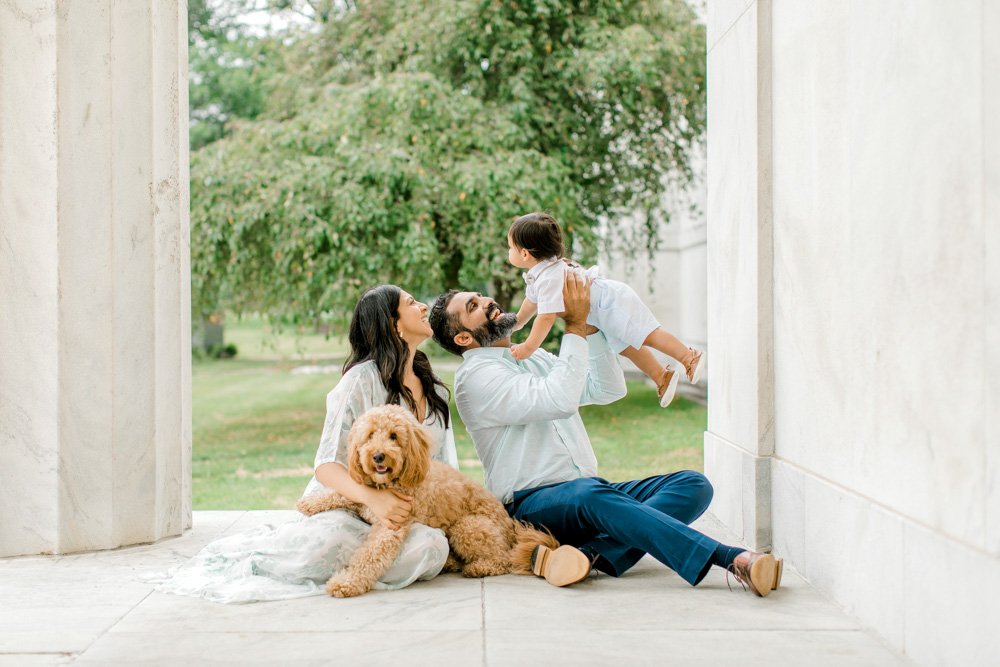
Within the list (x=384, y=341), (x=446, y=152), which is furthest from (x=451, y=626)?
(x=446, y=152)

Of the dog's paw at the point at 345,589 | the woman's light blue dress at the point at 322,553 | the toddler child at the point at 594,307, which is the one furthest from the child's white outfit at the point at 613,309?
the dog's paw at the point at 345,589

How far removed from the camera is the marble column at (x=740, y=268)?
423 cm

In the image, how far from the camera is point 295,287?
10.6 meters

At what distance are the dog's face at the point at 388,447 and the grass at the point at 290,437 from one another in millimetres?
3935

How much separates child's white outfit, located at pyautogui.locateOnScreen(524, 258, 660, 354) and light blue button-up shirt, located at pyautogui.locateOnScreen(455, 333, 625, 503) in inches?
12.8

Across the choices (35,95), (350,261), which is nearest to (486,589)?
(35,95)

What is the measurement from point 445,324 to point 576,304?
1.84ft

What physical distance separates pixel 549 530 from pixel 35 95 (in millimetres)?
2884

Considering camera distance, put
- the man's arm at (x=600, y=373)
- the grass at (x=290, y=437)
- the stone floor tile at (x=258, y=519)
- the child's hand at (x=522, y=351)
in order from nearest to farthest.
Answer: the child's hand at (x=522, y=351), the man's arm at (x=600, y=373), the stone floor tile at (x=258, y=519), the grass at (x=290, y=437)

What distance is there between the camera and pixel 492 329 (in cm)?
415

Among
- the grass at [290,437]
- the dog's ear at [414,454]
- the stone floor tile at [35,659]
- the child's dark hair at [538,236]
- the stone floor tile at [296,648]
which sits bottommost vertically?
the grass at [290,437]

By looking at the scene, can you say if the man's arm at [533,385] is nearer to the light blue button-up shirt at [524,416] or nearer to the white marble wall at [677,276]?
the light blue button-up shirt at [524,416]

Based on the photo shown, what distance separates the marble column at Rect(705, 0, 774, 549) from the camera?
167 inches

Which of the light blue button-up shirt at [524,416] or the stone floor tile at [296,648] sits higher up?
the light blue button-up shirt at [524,416]
